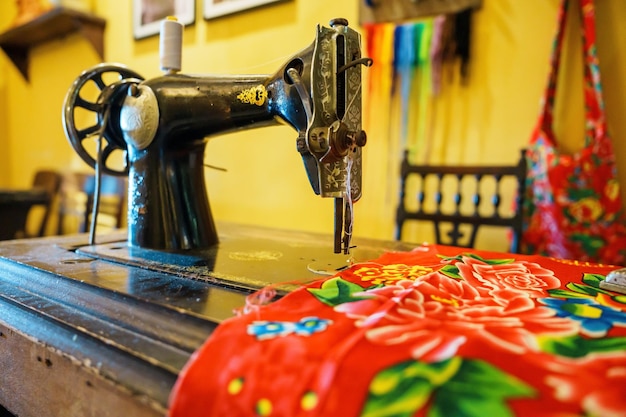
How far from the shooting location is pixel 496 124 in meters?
1.27

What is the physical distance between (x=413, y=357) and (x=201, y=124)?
0.57 m

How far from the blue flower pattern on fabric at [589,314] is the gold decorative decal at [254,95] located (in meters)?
0.48

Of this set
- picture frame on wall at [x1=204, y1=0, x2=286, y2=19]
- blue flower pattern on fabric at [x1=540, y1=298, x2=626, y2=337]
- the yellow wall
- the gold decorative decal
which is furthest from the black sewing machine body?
picture frame on wall at [x1=204, y1=0, x2=286, y2=19]

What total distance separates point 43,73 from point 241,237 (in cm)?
258

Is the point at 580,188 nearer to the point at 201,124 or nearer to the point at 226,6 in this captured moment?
the point at 201,124

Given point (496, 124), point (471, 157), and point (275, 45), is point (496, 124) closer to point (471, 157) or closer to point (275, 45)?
point (471, 157)

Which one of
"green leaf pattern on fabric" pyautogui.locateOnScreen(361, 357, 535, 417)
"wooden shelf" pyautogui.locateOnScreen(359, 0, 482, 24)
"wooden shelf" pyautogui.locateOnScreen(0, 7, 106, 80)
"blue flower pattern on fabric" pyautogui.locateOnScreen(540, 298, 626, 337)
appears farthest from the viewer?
"wooden shelf" pyautogui.locateOnScreen(0, 7, 106, 80)

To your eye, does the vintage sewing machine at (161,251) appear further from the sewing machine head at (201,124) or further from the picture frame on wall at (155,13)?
the picture frame on wall at (155,13)

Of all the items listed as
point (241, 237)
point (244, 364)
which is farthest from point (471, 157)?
point (244, 364)

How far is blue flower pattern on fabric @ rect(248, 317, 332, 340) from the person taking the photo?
0.37m

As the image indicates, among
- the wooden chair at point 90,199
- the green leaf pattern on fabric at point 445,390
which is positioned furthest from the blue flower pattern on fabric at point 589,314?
the wooden chair at point 90,199

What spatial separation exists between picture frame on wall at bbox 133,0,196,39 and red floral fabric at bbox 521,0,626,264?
149 centimetres

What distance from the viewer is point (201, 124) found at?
2.47 ft

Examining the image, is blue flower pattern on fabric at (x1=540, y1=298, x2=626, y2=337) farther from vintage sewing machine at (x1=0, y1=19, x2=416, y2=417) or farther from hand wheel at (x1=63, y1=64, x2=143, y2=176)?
hand wheel at (x1=63, y1=64, x2=143, y2=176)
